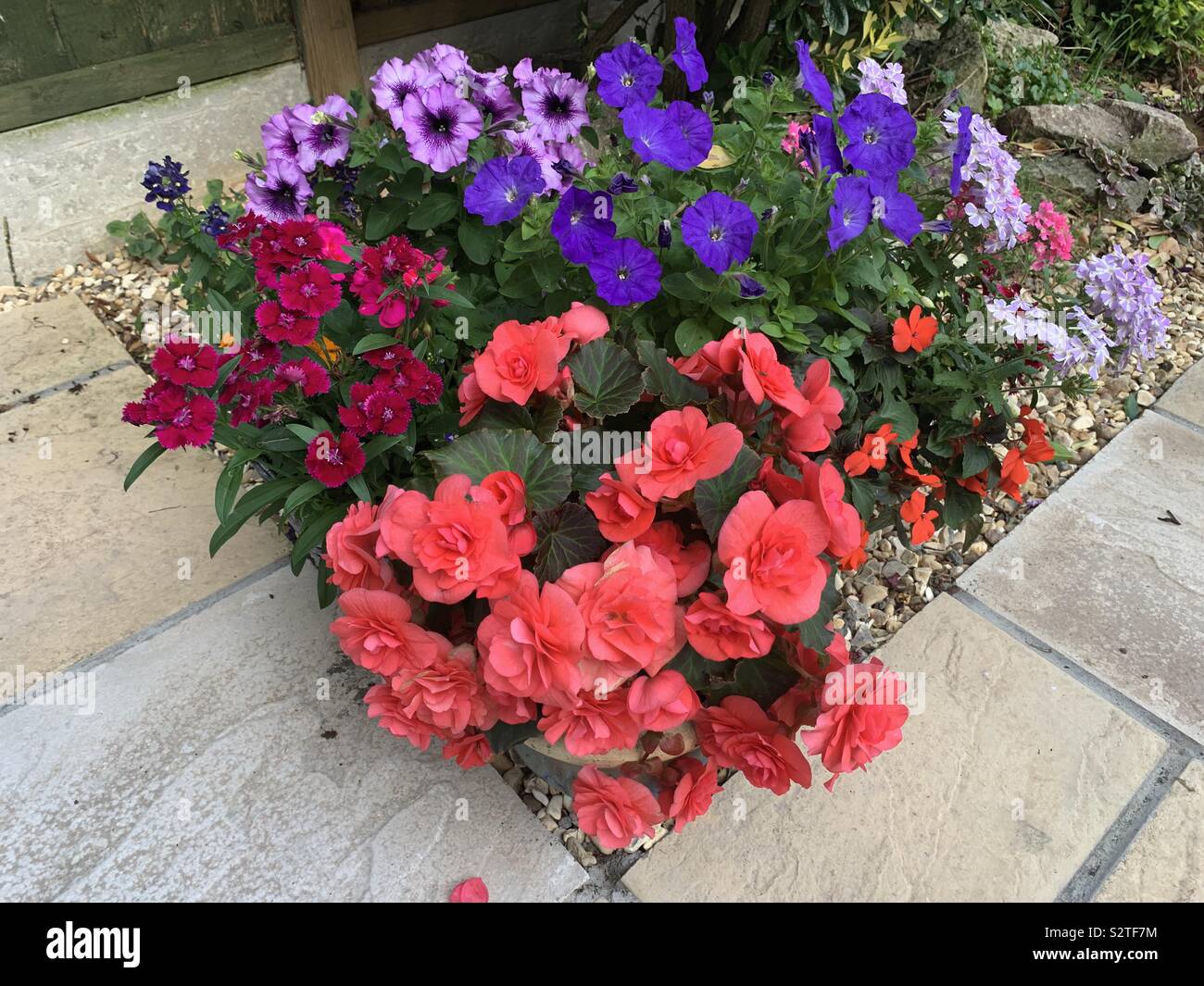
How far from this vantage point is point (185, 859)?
1.50 meters

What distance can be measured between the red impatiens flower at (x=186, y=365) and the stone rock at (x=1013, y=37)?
13.4ft

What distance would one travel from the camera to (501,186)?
157 cm

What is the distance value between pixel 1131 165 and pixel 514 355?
331 centimetres

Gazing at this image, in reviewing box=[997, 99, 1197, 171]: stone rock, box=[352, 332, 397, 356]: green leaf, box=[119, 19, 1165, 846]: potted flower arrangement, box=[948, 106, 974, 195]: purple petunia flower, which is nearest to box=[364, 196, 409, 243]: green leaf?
box=[119, 19, 1165, 846]: potted flower arrangement

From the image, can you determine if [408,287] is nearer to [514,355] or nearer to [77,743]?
[514,355]

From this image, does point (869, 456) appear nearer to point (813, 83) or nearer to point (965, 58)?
point (813, 83)

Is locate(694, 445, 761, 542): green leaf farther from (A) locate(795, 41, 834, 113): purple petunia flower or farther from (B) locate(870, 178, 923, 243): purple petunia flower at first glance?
(A) locate(795, 41, 834, 113): purple petunia flower

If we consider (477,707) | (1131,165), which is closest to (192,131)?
(477,707)

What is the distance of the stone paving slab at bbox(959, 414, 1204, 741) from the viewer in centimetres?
184

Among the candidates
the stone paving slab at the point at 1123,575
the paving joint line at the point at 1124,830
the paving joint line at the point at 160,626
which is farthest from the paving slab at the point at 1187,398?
the paving joint line at the point at 160,626

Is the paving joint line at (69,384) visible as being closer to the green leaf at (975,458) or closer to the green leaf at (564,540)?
the green leaf at (564,540)

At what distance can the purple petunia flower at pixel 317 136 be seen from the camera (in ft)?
5.76

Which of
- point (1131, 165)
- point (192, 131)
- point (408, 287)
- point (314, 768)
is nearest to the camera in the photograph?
point (408, 287)

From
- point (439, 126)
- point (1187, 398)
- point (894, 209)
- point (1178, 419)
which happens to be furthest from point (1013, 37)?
point (439, 126)
